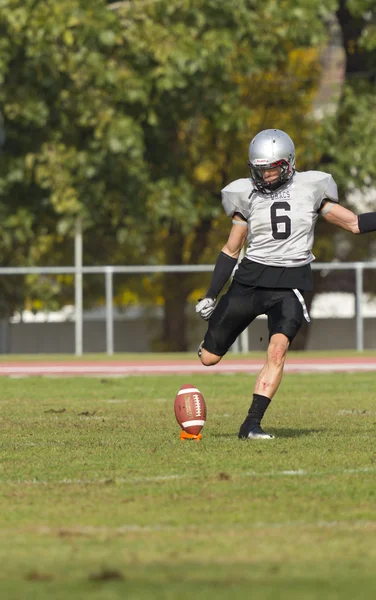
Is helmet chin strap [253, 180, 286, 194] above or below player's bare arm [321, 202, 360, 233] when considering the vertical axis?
above

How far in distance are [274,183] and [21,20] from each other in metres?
16.1

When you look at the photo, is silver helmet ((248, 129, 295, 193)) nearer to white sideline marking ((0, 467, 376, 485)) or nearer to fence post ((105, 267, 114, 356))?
white sideline marking ((0, 467, 376, 485))

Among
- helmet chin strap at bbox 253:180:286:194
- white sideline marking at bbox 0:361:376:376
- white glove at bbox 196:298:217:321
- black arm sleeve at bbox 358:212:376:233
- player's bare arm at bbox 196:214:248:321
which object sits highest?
helmet chin strap at bbox 253:180:286:194

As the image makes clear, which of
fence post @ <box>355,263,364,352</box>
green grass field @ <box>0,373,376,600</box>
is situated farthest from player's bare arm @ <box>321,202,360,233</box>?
fence post @ <box>355,263,364,352</box>

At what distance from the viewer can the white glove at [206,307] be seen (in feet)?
31.4

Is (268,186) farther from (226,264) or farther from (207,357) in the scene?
(207,357)

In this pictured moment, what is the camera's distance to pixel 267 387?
945 cm

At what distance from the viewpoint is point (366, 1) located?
2788 cm

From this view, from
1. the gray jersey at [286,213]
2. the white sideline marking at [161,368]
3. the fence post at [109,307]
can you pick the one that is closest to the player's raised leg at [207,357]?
the gray jersey at [286,213]

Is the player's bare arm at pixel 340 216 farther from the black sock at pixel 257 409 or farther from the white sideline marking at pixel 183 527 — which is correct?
the white sideline marking at pixel 183 527

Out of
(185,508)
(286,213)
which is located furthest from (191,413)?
(185,508)

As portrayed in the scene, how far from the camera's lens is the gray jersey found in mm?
9492

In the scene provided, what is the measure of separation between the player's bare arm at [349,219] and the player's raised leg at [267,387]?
87 centimetres

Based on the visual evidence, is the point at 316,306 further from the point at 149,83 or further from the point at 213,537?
the point at 213,537
